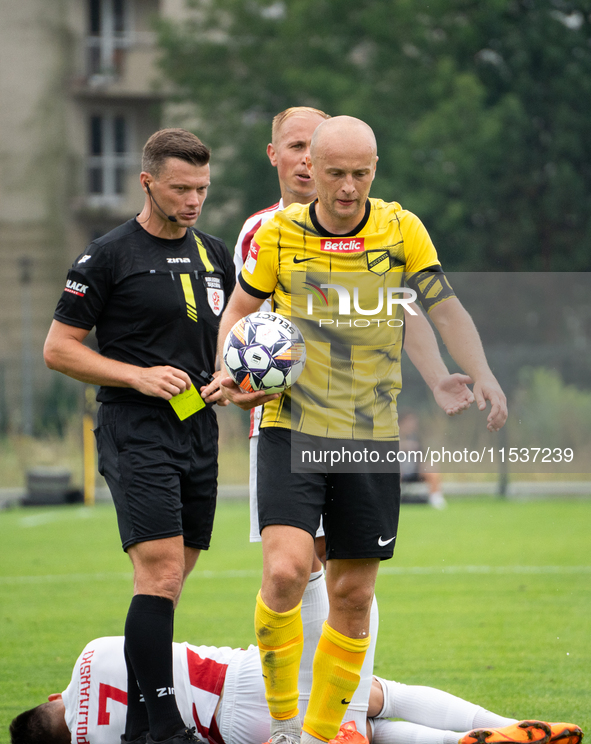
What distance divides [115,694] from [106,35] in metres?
28.7

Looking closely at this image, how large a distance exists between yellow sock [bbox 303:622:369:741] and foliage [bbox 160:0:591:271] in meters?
22.2

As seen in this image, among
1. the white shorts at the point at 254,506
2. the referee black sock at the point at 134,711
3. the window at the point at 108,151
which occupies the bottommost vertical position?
the referee black sock at the point at 134,711

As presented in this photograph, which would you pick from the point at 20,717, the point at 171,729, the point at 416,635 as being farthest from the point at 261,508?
the point at 416,635

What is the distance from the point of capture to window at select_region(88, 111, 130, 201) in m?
30.4

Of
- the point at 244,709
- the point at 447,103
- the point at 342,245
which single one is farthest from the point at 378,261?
the point at 447,103

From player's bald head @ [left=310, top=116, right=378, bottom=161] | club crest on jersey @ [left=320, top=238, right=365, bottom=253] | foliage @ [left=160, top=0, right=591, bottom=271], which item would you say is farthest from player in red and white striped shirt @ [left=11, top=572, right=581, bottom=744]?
foliage @ [left=160, top=0, right=591, bottom=271]

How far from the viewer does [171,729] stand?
369 centimetres

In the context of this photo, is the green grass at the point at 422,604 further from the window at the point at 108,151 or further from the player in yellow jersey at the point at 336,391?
the window at the point at 108,151

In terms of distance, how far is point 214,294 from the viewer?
173 inches

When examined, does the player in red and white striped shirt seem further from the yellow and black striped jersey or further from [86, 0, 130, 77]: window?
[86, 0, 130, 77]: window

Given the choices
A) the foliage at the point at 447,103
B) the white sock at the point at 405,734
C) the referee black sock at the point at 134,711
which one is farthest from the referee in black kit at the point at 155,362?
the foliage at the point at 447,103

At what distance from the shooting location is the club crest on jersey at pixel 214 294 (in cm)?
437

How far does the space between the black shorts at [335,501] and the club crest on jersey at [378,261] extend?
2.23 ft

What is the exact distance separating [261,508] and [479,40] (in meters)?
25.4
